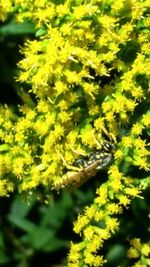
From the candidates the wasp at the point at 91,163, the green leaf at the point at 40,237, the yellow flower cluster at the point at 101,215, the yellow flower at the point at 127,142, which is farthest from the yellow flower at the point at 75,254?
the green leaf at the point at 40,237

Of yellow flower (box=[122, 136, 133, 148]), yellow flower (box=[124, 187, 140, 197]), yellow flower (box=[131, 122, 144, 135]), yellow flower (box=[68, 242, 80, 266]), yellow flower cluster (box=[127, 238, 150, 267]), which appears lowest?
yellow flower cluster (box=[127, 238, 150, 267])

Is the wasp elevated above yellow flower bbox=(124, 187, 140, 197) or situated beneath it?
elevated above

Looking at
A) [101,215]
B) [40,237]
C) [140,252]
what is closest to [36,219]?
[40,237]

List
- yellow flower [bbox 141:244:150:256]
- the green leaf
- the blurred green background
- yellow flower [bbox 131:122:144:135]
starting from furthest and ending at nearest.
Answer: the green leaf, the blurred green background, yellow flower [bbox 141:244:150:256], yellow flower [bbox 131:122:144:135]

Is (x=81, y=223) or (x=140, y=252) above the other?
(x=81, y=223)

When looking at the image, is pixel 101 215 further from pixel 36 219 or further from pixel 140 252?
pixel 36 219

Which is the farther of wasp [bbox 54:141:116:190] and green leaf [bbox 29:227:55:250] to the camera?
green leaf [bbox 29:227:55:250]

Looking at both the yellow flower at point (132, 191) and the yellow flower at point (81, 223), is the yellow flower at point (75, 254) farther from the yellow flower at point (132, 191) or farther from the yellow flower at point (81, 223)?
the yellow flower at point (132, 191)

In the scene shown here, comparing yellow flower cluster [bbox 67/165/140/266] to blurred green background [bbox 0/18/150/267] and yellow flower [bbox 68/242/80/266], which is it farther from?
blurred green background [bbox 0/18/150/267]

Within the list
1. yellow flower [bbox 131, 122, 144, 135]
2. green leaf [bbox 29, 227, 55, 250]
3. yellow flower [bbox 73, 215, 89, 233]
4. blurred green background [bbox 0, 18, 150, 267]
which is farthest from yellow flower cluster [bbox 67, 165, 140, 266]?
green leaf [bbox 29, 227, 55, 250]
